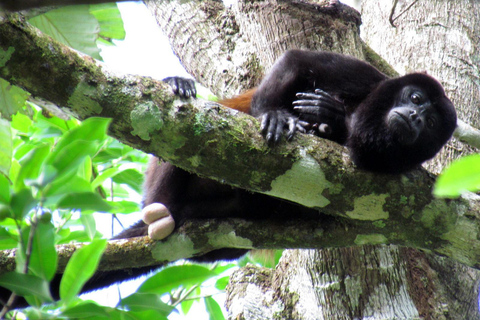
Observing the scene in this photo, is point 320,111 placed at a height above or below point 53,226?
below

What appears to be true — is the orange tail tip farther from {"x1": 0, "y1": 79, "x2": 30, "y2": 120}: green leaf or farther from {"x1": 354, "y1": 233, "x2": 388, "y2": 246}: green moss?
{"x1": 0, "y1": 79, "x2": 30, "y2": 120}: green leaf

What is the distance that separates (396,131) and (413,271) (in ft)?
2.58

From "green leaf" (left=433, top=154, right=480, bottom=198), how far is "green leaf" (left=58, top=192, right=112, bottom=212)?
77 cm

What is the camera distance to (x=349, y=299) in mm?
2438

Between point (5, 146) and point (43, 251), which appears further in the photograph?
point (5, 146)

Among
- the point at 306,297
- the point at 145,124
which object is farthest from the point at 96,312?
the point at 306,297

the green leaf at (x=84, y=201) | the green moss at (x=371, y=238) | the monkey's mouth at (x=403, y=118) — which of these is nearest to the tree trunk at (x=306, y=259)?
the green moss at (x=371, y=238)

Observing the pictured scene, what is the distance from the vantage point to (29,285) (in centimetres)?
110

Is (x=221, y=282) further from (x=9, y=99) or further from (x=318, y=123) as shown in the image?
(x=9, y=99)

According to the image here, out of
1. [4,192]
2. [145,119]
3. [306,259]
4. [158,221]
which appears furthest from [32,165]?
[306,259]

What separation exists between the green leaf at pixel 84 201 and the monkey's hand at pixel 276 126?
94 cm

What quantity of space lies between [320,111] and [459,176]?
6.54 ft

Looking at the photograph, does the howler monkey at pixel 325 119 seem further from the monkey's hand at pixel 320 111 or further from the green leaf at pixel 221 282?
the green leaf at pixel 221 282

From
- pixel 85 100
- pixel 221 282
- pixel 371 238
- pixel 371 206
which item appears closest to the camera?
pixel 85 100
